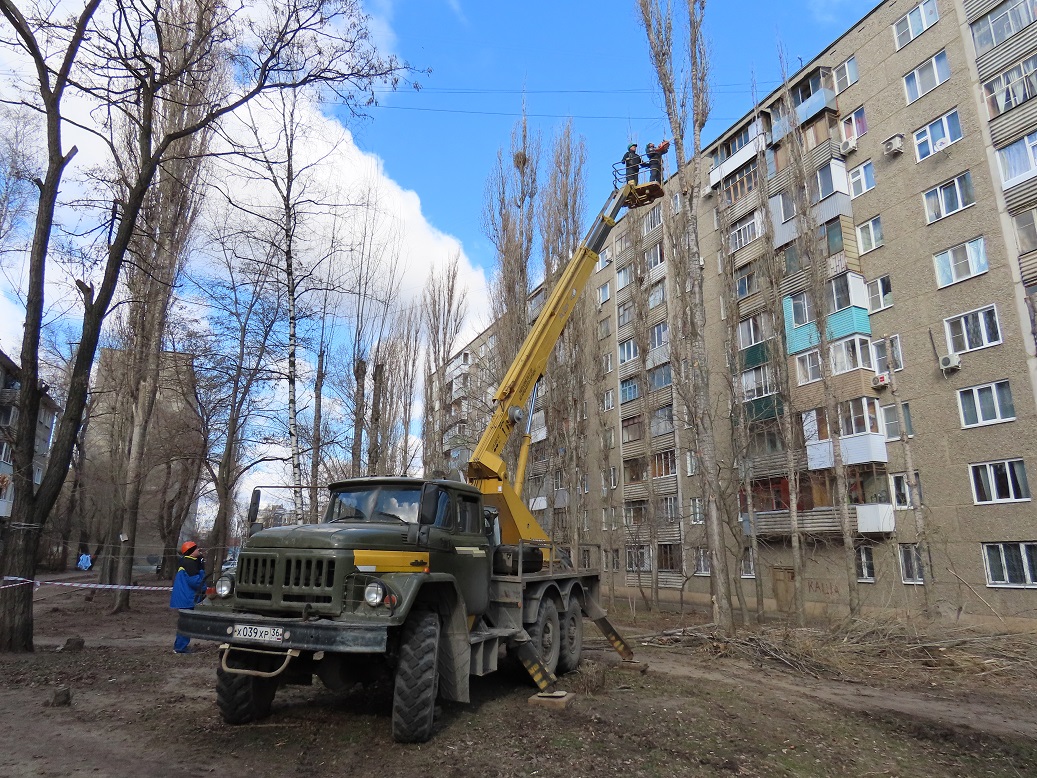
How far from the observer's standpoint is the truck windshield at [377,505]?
685 cm

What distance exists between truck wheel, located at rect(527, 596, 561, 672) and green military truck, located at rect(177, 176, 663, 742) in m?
0.06

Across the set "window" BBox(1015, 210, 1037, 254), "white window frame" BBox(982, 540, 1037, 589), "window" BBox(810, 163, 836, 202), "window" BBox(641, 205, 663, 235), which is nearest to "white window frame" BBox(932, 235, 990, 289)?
"window" BBox(1015, 210, 1037, 254)

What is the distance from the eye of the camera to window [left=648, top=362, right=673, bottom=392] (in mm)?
30516

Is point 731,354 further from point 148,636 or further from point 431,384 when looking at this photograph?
point 148,636

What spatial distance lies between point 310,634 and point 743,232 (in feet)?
87.0

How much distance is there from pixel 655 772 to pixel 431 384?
25.4 m

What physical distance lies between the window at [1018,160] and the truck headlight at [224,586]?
21926 mm

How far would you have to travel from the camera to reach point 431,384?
29688 millimetres

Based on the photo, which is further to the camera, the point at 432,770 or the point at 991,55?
the point at 991,55

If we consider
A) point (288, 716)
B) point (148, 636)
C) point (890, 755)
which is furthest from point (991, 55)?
point (148, 636)

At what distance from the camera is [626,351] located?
115 feet

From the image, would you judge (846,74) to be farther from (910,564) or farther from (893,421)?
(910,564)

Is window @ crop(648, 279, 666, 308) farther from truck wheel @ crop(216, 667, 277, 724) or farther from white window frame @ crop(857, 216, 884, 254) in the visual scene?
truck wheel @ crop(216, 667, 277, 724)

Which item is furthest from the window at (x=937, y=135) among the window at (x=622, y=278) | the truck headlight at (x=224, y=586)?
the truck headlight at (x=224, y=586)
